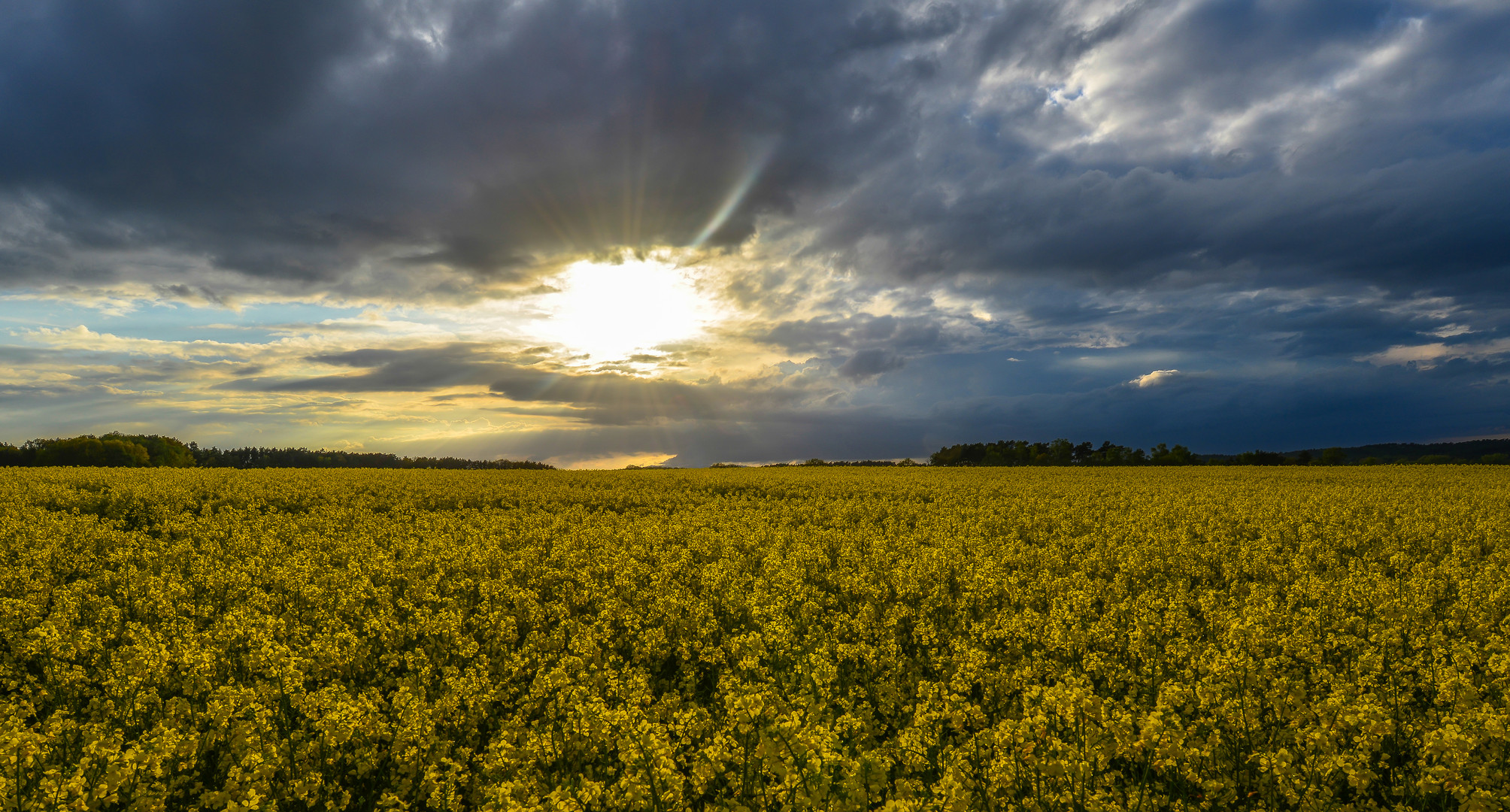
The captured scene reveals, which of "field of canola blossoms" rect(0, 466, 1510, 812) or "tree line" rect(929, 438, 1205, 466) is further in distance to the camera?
"tree line" rect(929, 438, 1205, 466)

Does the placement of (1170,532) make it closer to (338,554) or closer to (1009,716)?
(1009,716)

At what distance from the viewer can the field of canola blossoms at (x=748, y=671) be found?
5.77m

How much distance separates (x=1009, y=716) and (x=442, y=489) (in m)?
32.2

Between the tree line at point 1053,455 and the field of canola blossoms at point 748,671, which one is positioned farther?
the tree line at point 1053,455

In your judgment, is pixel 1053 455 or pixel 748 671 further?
pixel 1053 455

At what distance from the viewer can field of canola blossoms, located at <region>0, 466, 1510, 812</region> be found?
5.77 metres

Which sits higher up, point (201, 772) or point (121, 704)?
point (121, 704)

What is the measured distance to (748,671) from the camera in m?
8.33

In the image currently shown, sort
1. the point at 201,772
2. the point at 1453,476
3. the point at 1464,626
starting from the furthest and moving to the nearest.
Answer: the point at 1453,476, the point at 1464,626, the point at 201,772

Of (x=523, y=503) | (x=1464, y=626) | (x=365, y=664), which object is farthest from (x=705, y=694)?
(x=523, y=503)

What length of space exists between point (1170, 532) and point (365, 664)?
66.0ft

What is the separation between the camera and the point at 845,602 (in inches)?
479

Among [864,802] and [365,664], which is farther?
[365,664]

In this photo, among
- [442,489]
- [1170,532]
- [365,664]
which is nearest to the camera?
[365,664]
